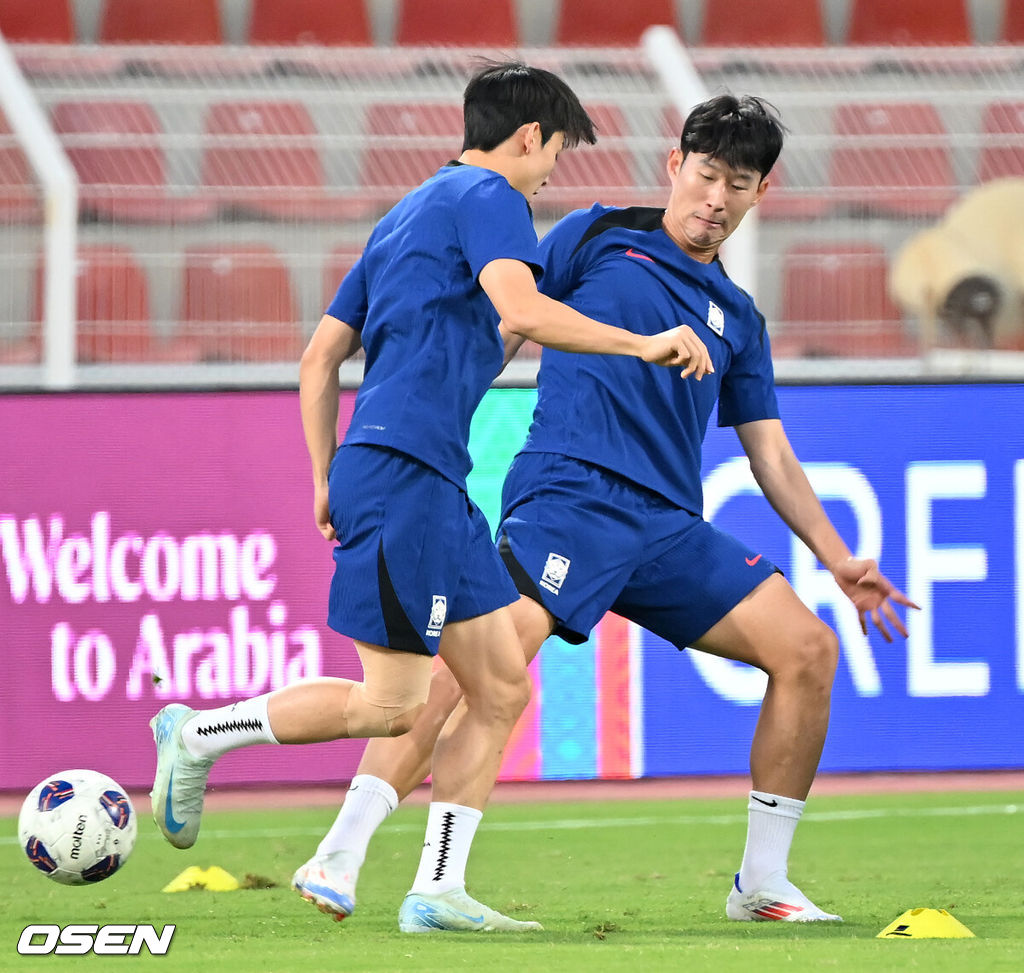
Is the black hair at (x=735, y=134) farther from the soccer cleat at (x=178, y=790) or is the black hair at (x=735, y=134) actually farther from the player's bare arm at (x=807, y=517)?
the soccer cleat at (x=178, y=790)

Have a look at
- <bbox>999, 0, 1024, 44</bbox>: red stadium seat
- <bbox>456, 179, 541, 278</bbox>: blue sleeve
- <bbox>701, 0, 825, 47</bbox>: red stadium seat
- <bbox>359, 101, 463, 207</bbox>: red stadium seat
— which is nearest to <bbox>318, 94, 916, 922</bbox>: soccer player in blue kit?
<bbox>456, 179, 541, 278</bbox>: blue sleeve

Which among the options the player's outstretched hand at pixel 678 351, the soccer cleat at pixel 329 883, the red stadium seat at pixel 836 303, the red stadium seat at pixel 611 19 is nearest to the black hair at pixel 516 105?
the player's outstretched hand at pixel 678 351

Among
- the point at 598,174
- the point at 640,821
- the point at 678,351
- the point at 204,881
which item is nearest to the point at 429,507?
the point at 678,351

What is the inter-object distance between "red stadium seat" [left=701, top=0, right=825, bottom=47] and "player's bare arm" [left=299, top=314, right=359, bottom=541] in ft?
27.8

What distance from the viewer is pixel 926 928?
12.2 feet

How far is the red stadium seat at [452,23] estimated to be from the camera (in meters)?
11.5

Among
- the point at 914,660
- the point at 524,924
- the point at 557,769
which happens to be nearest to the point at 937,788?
the point at 914,660

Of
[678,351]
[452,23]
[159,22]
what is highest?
[452,23]

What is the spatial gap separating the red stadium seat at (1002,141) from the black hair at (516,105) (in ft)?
17.5

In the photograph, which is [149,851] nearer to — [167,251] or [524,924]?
Answer: [524,924]

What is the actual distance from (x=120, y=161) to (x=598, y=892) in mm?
5104

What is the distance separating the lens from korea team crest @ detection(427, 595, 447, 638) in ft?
11.8

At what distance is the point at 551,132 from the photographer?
3.73 m

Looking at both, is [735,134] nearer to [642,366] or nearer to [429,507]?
[642,366]
